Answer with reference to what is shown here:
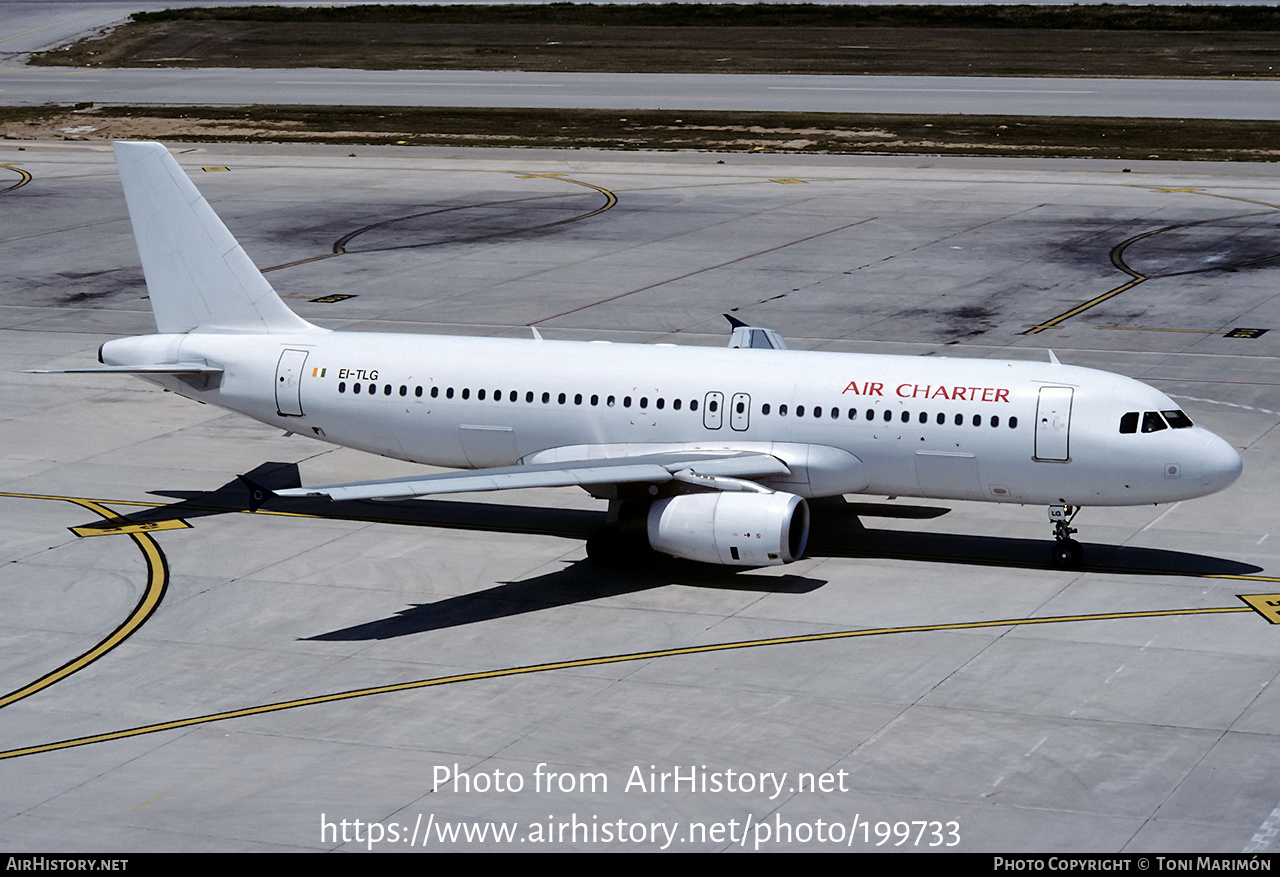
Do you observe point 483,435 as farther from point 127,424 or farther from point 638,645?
point 127,424

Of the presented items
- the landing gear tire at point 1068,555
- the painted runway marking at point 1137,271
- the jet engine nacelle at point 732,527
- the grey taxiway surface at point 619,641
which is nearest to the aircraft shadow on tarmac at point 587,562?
the grey taxiway surface at point 619,641

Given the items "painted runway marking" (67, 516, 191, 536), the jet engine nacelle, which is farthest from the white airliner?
"painted runway marking" (67, 516, 191, 536)

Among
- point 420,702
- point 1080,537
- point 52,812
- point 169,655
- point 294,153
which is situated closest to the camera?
point 52,812

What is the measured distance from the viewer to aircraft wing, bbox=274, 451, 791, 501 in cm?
3322

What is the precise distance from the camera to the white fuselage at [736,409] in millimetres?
34938

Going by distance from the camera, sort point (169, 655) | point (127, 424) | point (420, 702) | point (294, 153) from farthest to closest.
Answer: point (294, 153)
point (127, 424)
point (169, 655)
point (420, 702)

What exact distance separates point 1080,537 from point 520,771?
1686 cm

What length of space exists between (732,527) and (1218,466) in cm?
1017

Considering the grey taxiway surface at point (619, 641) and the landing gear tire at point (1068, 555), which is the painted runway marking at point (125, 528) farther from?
the landing gear tire at point (1068, 555)

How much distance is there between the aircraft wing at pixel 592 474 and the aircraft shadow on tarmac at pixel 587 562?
86.5 inches

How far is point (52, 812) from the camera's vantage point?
25156 millimetres

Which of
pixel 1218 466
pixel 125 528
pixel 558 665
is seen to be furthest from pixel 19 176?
pixel 1218 466

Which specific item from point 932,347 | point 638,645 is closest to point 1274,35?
point 932,347

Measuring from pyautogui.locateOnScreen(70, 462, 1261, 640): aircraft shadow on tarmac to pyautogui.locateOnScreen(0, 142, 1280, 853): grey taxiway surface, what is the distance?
0.43 ft
